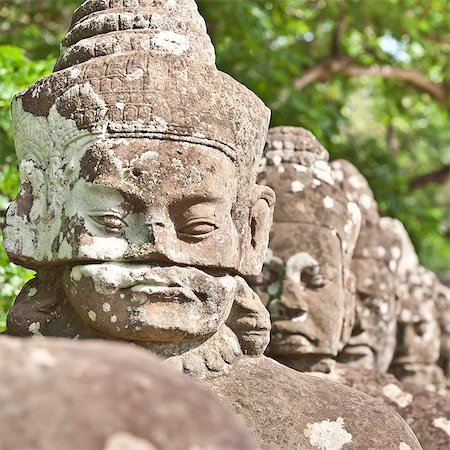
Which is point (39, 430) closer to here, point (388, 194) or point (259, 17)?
point (259, 17)

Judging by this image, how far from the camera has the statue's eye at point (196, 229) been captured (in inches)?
130

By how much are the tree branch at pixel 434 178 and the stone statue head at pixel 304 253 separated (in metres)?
7.19

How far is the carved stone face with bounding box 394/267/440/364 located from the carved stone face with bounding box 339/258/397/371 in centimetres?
81

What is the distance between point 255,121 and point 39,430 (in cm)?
206

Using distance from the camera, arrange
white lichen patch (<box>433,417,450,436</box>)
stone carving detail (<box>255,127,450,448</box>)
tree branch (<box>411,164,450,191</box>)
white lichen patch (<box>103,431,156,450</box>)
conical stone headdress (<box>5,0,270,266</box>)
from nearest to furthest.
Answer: white lichen patch (<box>103,431,156,450</box>)
conical stone headdress (<box>5,0,270,266</box>)
white lichen patch (<box>433,417,450,436</box>)
stone carving detail (<box>255,127,450,448</box>)
tree branch (<box>411,164,450,191</box>)

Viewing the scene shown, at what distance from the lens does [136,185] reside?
3227 mm

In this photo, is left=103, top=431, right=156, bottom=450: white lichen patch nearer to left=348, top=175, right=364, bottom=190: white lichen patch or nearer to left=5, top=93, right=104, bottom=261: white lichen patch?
left=5, top=93, right=104, bottom=261: white lichen patch

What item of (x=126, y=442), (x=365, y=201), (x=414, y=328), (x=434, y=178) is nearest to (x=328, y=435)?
(x=126, y=442)

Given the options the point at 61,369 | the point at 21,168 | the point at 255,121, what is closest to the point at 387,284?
the point at 255,121

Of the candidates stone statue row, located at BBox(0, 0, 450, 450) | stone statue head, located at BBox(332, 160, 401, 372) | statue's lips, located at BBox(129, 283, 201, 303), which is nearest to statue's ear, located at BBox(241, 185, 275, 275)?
stone statue row, located at BBox(0, 0, 450, 450)

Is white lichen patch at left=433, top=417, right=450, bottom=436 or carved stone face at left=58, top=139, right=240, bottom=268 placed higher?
carved stone face at left=58, top=139, right=240, bottom=268

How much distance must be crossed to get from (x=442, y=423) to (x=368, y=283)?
1.68m

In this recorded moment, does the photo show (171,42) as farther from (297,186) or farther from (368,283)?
(368,283)

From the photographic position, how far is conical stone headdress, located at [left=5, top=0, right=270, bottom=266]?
10.9 feet
